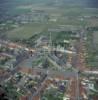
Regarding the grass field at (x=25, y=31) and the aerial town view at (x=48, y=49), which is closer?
the aerial town view at (x=48, y=49)

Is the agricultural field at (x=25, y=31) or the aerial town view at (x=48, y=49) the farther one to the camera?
the agricultural field at (x=25, y=31)

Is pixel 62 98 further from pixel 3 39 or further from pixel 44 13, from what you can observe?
pixel 44 13

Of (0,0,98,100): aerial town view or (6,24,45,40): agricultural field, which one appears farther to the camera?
(6,24,45,40): agricultural field

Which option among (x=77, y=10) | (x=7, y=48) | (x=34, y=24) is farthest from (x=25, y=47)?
(x=77, y=10)

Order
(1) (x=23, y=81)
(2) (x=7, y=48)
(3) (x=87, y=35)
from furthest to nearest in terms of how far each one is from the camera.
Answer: (3) (x=87, y=35)
(2) (x=7, y=48)
(1) (x=23, y=81)

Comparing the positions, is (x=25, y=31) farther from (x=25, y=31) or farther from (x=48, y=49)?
(x=48, y=49)

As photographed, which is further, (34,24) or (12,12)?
(12,12)

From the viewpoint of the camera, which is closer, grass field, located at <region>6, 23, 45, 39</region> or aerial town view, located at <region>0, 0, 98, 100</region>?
aerial town view, located at <region>0, 0, 98, 100</region>

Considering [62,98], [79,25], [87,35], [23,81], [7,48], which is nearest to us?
[62,98]

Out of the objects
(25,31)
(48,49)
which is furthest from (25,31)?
(48,49)
